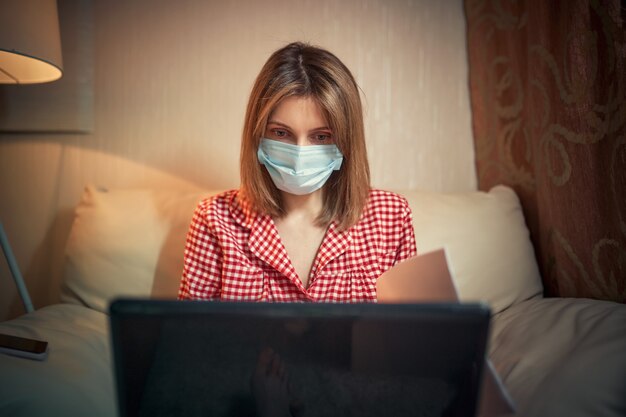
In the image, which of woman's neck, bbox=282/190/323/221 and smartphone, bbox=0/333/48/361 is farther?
woman's neck, bbox=282/190/323/221

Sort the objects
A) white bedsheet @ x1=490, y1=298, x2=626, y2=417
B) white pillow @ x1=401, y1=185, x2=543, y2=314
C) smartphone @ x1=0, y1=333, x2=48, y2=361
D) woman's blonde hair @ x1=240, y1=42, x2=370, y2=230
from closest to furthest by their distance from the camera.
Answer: white bedsheet @ x1=490, y1=298, x2=626, y2=417 → smartphone @ x1=0, y1=333, x2=48, y2=361 → woman's blonde hair @ x1=240, y1=42, x2=370, y2=230 → white pillow @ x1=401, y1=185, x2=543, y2=314

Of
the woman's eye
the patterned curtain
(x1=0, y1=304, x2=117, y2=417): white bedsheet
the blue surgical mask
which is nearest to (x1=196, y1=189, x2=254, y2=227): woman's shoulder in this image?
the blue surgical mask

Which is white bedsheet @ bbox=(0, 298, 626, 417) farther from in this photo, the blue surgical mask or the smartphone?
the blue surgical mask

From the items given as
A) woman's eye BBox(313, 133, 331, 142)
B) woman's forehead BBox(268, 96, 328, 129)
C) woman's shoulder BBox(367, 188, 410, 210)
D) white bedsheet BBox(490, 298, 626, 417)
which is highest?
woman's forehead BBox(268, 96, 328, 129)

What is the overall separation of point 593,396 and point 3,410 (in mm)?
824

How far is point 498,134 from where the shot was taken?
1.45 meters

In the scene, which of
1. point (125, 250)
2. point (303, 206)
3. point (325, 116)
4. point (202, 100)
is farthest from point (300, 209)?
point (202, 100)

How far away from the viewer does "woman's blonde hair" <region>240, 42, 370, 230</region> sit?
0.95 metres

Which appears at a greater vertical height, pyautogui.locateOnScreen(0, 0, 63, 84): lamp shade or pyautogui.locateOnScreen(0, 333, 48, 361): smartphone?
pyautogui.locateOnScreen(0, 0, 63, 84): lamp shade

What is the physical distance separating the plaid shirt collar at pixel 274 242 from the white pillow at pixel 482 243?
269 mm

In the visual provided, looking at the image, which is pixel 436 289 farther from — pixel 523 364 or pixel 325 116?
pixel 325 116

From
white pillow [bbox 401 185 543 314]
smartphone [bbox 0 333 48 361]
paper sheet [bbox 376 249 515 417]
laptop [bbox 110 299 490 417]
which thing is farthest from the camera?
white pillow [bbox 401 185 543 314]

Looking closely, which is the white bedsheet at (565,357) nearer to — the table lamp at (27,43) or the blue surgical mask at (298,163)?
the blue surgical mask at (298,163)

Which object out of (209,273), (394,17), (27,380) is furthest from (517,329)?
(394,17)
